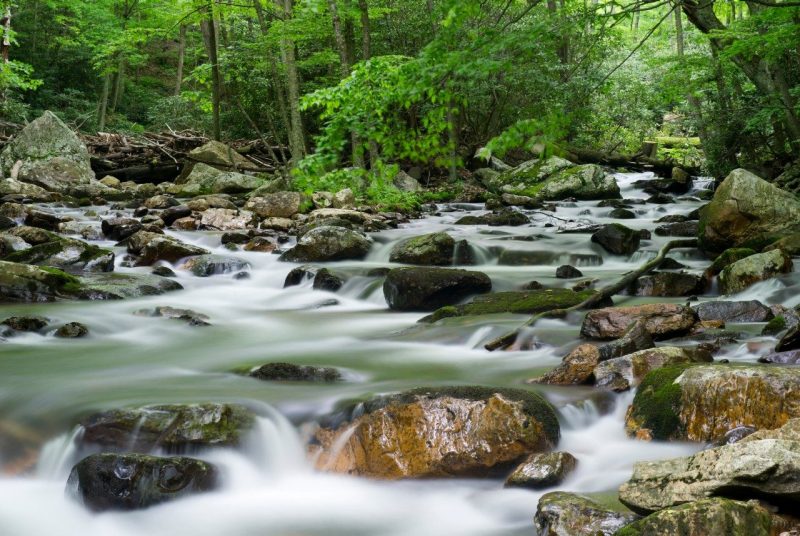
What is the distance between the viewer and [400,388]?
555cm

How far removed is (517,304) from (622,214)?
9.72 metres

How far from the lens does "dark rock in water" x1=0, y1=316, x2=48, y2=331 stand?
746cm

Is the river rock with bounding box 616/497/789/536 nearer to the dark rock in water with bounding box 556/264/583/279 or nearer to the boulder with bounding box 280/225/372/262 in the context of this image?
the dark rock in water with bounding box 556/264/583/279

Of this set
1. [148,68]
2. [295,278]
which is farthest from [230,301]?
[148,68]

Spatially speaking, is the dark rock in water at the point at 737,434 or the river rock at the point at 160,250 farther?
the river rock at the point at 160,250

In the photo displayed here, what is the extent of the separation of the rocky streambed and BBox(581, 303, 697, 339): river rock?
0.02 metres

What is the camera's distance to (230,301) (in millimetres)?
10312

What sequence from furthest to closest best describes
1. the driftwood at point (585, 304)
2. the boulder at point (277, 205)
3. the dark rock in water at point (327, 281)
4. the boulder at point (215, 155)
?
the boulder at point (215, 155)
the boulder at point (277, 205)
the dark rock in water at point (327, 281)
the driftwood at point (585, 304)

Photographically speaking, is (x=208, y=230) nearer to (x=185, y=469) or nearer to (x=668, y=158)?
(x=185, y=469)

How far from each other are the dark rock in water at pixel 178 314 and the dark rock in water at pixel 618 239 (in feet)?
22.8

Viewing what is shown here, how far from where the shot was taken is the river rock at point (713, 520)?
2.63m

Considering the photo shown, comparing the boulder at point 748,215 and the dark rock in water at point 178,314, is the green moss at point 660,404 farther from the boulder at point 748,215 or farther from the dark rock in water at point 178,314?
the boulder at point 748,215

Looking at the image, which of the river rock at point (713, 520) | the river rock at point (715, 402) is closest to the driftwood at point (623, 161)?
the river rock at point (715, 402)

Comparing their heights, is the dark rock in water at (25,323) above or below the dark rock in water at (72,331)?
above
